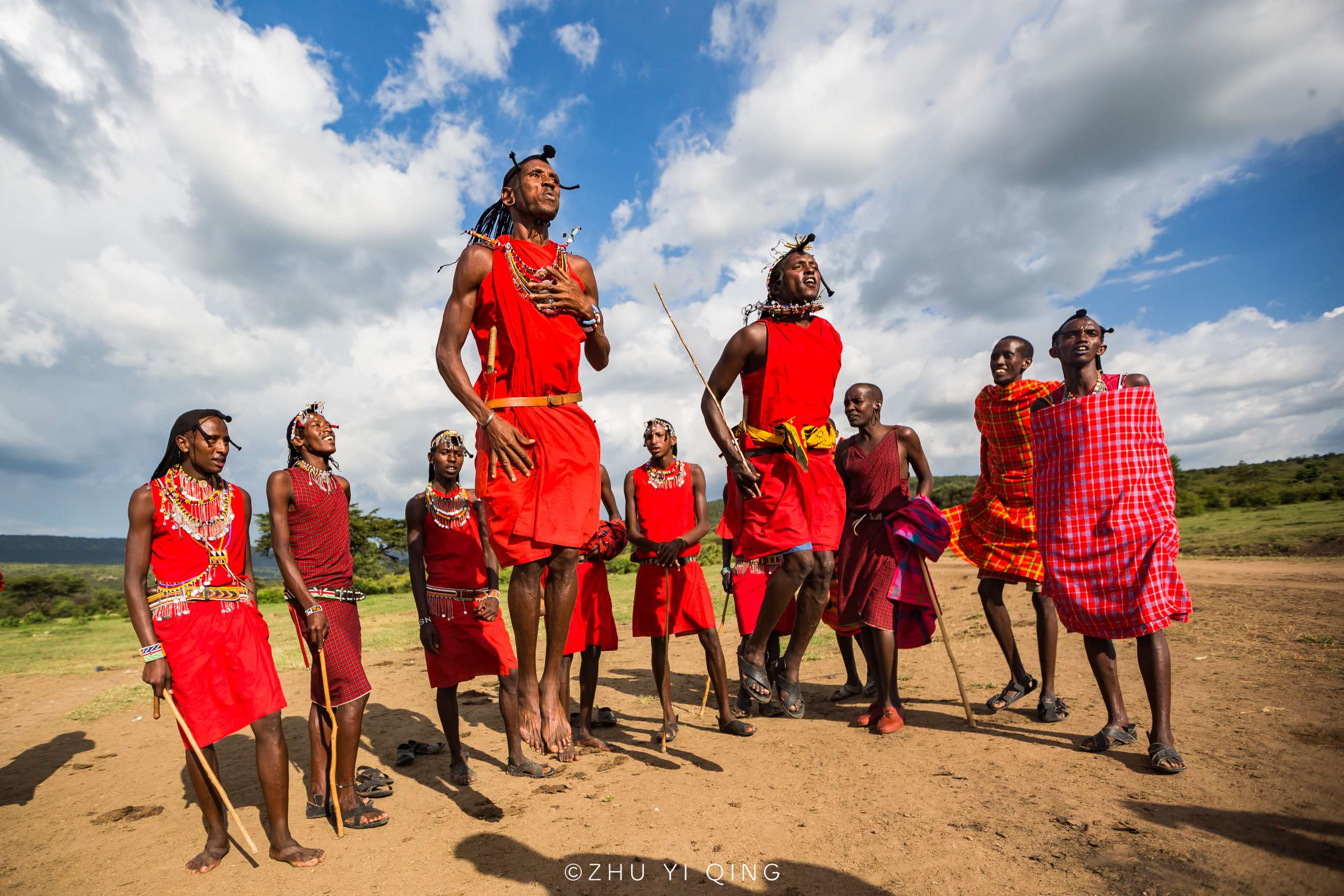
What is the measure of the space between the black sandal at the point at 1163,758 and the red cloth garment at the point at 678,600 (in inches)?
120

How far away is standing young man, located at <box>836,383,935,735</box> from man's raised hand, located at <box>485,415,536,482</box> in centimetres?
297

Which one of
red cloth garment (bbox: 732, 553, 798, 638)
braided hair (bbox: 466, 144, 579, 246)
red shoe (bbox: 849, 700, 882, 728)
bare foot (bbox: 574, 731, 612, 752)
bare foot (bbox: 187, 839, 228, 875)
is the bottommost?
bare foot (bbox: 187, 839, 228, 875)

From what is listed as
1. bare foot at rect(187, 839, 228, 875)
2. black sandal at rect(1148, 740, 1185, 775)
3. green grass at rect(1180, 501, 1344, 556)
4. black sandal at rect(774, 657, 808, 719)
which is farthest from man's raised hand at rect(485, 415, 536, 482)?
green grass at rect(1180, 501, 1344, 556)

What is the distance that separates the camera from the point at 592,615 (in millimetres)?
6160

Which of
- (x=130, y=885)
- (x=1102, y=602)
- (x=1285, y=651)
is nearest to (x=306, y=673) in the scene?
(x=130, y=885)

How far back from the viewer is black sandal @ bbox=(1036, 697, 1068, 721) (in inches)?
211

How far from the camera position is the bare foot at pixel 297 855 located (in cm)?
387

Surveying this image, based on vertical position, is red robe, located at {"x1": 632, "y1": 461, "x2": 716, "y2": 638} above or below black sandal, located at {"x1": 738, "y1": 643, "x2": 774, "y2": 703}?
above

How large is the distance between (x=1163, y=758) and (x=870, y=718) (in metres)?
1.96

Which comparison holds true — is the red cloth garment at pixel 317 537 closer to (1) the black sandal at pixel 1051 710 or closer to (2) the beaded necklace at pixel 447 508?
(2) the beaded necklace at pixel 447 508

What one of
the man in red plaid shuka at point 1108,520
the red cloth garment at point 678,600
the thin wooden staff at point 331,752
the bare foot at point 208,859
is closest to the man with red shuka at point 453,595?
the thin wooden staff at point 331,752

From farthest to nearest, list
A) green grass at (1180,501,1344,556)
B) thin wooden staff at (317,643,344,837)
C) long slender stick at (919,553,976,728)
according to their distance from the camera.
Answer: green grass at (1180,501,1344,556) < long slender stick at (919,553,976,728) < thin wooden staff at (317,643,344,837)

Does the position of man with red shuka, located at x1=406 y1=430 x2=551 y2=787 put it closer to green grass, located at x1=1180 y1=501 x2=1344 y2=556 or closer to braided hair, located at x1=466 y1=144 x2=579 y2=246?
braided hair, located at x1=466 y1=144 x2=579 y2=246

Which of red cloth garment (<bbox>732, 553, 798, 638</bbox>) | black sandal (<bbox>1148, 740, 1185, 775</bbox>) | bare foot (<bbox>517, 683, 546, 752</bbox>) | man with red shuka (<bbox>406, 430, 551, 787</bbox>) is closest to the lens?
bare foot (<bbox>517, 683, 546, 752</bbox>)
